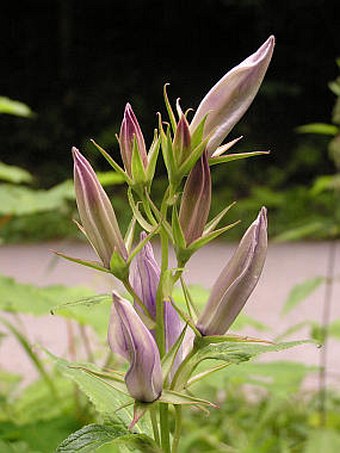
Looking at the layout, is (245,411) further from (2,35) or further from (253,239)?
(2,35)

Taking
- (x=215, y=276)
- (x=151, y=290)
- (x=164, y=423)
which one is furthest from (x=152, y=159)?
(x=215, y=276)

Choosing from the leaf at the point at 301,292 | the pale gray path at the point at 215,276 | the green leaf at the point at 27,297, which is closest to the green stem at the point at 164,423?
the green leaf at the point at 27,297

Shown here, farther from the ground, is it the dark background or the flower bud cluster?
the dark background

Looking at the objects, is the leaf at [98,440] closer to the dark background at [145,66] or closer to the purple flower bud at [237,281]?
the purple flower bud at [237,281]

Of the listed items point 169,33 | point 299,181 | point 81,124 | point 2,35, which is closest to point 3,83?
point 2,35

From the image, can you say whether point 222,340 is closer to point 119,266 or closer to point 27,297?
point 119,266

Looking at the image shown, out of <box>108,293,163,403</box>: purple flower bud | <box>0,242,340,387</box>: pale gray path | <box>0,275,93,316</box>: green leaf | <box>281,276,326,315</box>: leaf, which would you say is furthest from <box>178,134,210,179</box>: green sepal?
<box>0,242,340,387</box>: pale gray path

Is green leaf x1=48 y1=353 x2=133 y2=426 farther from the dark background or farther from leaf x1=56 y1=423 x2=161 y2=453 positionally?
the dark background
